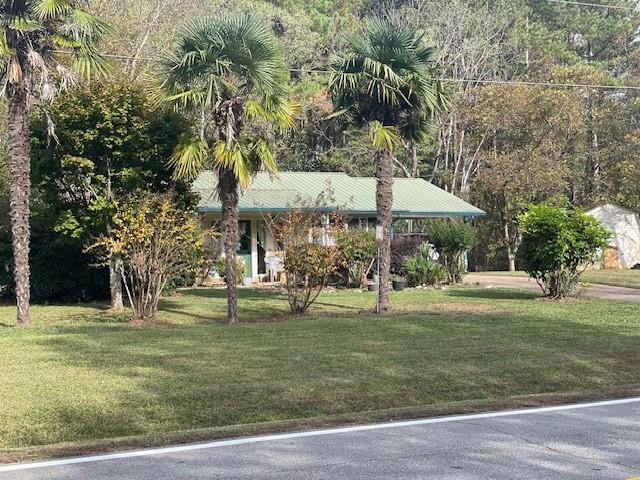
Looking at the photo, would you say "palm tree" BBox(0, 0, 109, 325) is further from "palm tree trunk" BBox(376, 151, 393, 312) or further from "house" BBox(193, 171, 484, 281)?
"house" BBox(193, 171, 484, 281)

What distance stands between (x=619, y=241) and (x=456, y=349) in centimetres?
3081

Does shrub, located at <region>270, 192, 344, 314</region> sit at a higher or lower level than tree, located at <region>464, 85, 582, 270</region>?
lower

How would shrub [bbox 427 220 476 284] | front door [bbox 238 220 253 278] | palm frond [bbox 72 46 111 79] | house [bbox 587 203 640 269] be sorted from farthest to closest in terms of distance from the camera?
house [bbox 587 203 640 269], front door [bbox 238 220 253 278], shrub [bbox 427 220 476 284], palm frond [bbox 72 46 111 79]

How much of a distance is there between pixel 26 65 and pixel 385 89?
326 inches

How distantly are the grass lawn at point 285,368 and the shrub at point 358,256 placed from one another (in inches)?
280

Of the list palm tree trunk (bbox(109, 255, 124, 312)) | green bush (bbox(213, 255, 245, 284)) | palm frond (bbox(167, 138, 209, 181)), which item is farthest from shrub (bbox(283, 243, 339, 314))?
green bush (bbox(213, 255, 245, 284))

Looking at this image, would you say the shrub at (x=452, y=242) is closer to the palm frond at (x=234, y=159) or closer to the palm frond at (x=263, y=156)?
the palm frond at (x=263, y=156)

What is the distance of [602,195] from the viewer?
44.7 metres

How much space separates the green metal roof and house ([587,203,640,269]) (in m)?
9.26

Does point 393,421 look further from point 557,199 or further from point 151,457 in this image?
point 557,199

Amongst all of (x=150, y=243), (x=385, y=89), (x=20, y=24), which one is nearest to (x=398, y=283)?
(x=385, y=89)

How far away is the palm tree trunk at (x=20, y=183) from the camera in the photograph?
1770cm

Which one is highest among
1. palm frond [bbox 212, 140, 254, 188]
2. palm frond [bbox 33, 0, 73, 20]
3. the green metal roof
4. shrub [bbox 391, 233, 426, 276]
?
palm frond [bbox 33, 0, 73, 20]

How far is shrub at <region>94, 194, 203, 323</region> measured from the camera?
18.0 m
